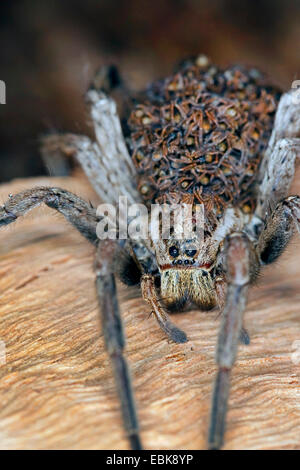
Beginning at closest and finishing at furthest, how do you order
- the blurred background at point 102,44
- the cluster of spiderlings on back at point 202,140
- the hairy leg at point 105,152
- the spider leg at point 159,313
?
1. the spider leg at point 159,313
2. the cluster of spiderlings on back at point 202,140
3. the hairy leg at point 105,152
4. the blurred background at point 102,44

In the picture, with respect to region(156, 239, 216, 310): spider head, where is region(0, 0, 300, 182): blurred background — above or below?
above

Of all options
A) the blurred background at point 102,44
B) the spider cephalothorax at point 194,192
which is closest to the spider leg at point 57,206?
the spider cephalothorax at point 194,192

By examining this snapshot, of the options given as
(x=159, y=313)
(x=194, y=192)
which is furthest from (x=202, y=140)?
(x=159, y=313)

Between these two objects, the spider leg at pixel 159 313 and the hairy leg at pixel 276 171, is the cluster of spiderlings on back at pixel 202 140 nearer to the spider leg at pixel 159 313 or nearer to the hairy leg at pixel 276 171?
the hairy leg at pixel 276 171

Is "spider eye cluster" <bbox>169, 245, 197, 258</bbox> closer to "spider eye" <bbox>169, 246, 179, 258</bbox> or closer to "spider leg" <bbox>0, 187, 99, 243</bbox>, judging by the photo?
"spider eye" <bbox>169, 246, 179, 258</bbox>

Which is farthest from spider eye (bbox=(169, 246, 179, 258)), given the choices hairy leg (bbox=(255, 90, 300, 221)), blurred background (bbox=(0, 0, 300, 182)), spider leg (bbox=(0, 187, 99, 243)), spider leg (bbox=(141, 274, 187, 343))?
blurred background (bbox=(0, 0, 300, 182))

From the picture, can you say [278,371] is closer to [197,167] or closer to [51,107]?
[197,167]

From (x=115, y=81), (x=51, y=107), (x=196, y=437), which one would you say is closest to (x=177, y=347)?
(x=196, y=437)
